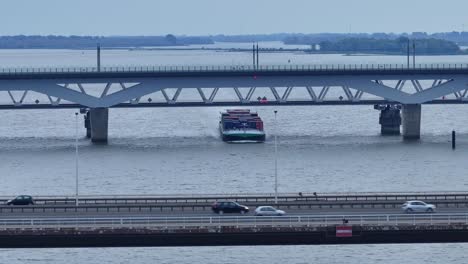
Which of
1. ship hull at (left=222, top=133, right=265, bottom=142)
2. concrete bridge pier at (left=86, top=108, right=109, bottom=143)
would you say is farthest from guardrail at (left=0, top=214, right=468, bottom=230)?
ship hull at (left=222, top=133, right=265, bottom=142)

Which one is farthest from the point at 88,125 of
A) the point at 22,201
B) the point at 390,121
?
the point at 22,201

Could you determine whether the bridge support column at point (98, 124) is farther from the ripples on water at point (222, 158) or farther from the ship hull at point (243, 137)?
the ship hull at point (243, 137)

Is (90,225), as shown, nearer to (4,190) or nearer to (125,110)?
(4,190)

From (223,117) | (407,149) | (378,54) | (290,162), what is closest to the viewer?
(290,162)

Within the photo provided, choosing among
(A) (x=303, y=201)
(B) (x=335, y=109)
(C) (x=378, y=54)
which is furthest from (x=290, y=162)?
(C) (x=378, y=54)

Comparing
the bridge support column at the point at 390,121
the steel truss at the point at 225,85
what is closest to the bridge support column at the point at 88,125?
the steel truss at the point at 225,85

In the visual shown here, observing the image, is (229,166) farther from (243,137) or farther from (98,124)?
(98,124)

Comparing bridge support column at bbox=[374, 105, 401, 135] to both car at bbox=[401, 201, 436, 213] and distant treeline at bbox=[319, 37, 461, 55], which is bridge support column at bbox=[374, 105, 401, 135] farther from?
→ distant treeline at bbox=[319, 37, 461, 55]

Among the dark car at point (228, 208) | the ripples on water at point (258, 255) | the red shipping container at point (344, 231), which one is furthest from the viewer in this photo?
the dark car at point (228, 208)
